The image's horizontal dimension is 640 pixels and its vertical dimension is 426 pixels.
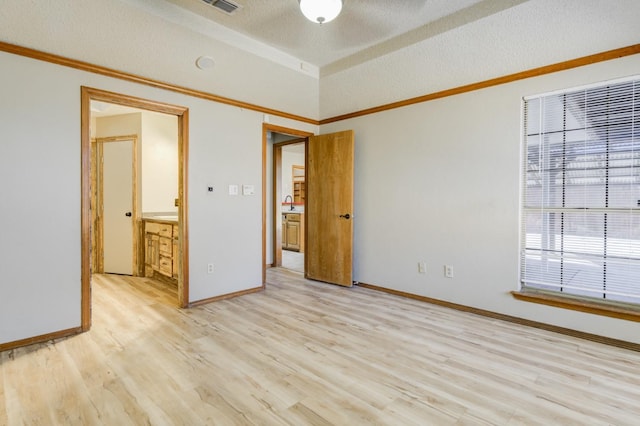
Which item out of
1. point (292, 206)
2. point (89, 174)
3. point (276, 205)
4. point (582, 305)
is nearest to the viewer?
point (582, 305)

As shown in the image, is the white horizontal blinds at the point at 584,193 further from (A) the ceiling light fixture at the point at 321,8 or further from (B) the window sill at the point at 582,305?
(A) the ceiling light fixture at the point at 321,8

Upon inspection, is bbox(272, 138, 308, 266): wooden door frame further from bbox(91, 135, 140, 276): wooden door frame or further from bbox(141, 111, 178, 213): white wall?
bbox(91, 135, 140, 276): wooden door frame

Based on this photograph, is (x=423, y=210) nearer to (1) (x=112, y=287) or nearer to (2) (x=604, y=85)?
(2) (x=604, y=85)

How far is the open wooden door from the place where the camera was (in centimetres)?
436

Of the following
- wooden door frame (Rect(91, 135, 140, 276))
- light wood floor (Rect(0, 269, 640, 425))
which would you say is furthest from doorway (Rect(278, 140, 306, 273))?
light wood floor (Rect(0, 269, 640, 425))

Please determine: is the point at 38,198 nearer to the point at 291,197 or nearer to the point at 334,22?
the point at 334,22

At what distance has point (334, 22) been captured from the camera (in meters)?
2.92

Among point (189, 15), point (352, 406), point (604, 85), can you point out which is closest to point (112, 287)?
point (189, 15)

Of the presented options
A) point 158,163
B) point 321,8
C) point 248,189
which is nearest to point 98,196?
point 158,163

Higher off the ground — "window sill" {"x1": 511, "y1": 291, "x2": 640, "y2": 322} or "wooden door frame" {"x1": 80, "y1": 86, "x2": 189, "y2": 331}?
"wooden door frame" {"x1": 80, "y1": 86, "x2": 189, "y2": 331}

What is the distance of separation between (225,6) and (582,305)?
387 centimetres

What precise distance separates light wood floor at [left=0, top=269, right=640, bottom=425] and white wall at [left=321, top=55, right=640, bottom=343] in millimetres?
328

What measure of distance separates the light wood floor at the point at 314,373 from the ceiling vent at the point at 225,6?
273cm

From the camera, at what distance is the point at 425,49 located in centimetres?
314
